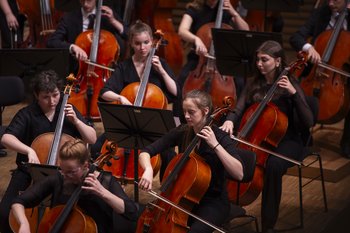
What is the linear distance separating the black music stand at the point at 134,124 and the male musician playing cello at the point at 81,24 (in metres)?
1.79

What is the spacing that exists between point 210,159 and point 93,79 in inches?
77.2

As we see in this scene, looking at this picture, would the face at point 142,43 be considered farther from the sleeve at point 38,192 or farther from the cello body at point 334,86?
the sleeve at point 38,192

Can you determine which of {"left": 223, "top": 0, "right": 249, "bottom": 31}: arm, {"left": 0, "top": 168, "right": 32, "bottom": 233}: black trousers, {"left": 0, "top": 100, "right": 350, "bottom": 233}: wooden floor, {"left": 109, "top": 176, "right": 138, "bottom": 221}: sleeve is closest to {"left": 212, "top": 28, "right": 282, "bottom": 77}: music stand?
{"left": 223, "top": 0, "right": 249, "bottom": 31}: arm

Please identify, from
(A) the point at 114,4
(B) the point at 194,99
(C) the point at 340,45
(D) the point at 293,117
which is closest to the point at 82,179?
(B) the point at 194,99

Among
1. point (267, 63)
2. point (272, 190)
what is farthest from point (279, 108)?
point (272, 190)

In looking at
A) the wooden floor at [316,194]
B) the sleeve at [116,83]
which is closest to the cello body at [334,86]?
the wooden floor at [316,194]

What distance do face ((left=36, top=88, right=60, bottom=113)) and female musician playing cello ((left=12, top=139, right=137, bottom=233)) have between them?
0.68 meters

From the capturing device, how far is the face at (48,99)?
14.5 feet

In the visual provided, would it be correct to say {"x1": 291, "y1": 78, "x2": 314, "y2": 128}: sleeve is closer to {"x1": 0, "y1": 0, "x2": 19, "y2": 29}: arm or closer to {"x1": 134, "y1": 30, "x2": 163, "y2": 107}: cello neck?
{"x1": 134, "y1": 30, "x2": 163, "y2": 107}: cello neck

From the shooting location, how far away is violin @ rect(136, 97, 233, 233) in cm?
387

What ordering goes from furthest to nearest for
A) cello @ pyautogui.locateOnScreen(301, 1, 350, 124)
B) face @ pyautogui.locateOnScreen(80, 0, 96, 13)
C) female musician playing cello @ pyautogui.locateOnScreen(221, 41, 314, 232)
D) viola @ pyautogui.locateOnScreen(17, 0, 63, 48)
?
1. viola @ pyautogui.locateOnScreen(17, 0, 63, 48)
2. face @ pyautogui.locateOnScreen(80, 0, 96, 13)
3. cello @ pyautogui.locateOnScreen(301, 1, 350, 124)
4. female musician playing cello @ pyautogui.locateOnScreen(221, 41, 314, 232)

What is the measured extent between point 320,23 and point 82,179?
2961 mm

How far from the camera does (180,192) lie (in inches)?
154

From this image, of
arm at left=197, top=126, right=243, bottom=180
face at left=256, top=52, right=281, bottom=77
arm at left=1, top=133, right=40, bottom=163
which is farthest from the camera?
face at left=256, top=52, right=281, bottom=77
